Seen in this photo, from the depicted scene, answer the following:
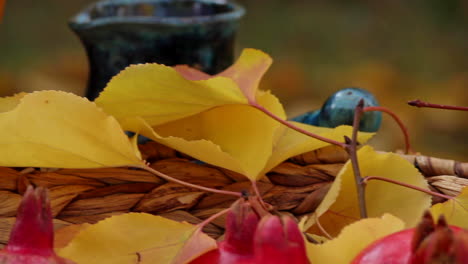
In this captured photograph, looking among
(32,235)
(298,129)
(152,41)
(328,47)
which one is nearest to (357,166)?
(298,129)

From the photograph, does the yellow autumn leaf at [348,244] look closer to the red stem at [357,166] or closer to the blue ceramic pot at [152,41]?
the red stem at [357,166]

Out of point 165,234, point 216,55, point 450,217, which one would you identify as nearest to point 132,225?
point 165,234

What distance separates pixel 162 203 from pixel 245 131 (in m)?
0.05

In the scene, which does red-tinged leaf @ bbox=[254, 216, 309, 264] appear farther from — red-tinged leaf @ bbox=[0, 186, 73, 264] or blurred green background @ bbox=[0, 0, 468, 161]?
blurred green background @ bbox=[0, 0, 468, 161]

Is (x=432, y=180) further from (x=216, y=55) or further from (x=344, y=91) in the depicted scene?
(x=216, y=55)

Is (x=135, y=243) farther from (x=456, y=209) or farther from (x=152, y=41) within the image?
(x=152, y=41)

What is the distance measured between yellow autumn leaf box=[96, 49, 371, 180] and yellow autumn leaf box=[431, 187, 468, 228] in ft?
0.20

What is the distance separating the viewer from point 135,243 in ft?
1.01

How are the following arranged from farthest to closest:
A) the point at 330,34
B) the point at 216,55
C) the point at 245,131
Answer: the point at 330,34 → the point at 216,55 → the point at 245,131

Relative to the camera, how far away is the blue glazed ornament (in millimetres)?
436

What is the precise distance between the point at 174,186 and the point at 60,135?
68 mm

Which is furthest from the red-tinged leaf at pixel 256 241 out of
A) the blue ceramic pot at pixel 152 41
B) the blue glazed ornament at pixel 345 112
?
the blue ceramic pot at pixel 152 41

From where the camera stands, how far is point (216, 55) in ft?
2.02

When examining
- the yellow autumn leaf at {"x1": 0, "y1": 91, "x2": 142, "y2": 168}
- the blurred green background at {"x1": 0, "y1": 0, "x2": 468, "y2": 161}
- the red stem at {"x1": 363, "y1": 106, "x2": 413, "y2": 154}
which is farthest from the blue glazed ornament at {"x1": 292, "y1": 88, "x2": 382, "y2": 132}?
the blurred green background at {"x1": 0, "y1": 0, "x2": 468, "y2": 161}
